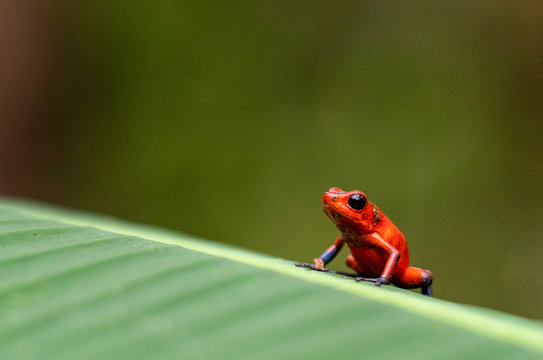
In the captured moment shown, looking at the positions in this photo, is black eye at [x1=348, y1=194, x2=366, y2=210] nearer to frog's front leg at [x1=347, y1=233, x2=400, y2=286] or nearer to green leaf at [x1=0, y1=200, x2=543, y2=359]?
frog's front leg at [x1=347, y1=233, x2=400, y2=286]

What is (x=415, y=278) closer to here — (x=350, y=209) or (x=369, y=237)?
(x=369, y=237)

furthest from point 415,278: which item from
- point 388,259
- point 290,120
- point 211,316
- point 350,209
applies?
point 290,120

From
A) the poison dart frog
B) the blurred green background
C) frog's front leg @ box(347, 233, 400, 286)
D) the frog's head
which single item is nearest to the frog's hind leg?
the poison dart frog

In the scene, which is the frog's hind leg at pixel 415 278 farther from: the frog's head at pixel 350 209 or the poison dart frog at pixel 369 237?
the frog's head at pixel 350 209

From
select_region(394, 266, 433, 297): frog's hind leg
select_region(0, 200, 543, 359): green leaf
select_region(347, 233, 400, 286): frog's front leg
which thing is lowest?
select_region(394, 266, 433, 297): frog's hind leg

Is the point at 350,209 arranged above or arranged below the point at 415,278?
above

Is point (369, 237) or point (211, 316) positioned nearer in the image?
point (211, 316)

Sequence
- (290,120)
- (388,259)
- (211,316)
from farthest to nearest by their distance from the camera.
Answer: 1. (290,120)
2. (388,259)
3. (211,316)
